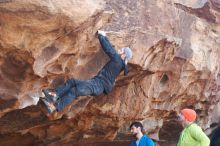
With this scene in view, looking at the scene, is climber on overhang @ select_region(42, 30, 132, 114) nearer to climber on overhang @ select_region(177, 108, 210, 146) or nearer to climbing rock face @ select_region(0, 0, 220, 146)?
climbing rock face @ select_region(0, 0, 220, 146)

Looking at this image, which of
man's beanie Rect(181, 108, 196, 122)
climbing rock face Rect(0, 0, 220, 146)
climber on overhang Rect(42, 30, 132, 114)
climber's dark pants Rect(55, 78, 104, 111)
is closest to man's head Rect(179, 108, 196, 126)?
man's beanie Rect(181, 108, 196, 122)

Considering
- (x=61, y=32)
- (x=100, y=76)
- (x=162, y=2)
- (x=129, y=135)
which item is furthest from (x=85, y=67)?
(x=129, y=135)

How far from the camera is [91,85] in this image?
18.1 ft

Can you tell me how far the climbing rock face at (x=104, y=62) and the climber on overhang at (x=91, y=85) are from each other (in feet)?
0.90

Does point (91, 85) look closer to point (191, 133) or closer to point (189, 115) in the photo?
point (189, 115)

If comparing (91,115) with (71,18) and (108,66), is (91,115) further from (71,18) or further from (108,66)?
(71,18)

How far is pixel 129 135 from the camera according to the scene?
940 centimetres

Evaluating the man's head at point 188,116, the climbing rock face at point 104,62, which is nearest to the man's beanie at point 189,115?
the man's head at point 188,116

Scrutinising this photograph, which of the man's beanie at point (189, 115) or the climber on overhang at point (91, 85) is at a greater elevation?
the climber on overhang at point (91, 85)

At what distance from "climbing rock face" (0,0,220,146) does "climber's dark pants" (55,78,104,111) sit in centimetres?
34

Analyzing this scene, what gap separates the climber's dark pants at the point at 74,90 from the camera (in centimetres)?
520

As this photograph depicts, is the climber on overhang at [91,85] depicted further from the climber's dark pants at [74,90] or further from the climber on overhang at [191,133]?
the climber on overhang at [191,133]

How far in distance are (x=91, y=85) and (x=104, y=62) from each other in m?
0.86

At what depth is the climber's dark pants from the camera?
5199 mm
